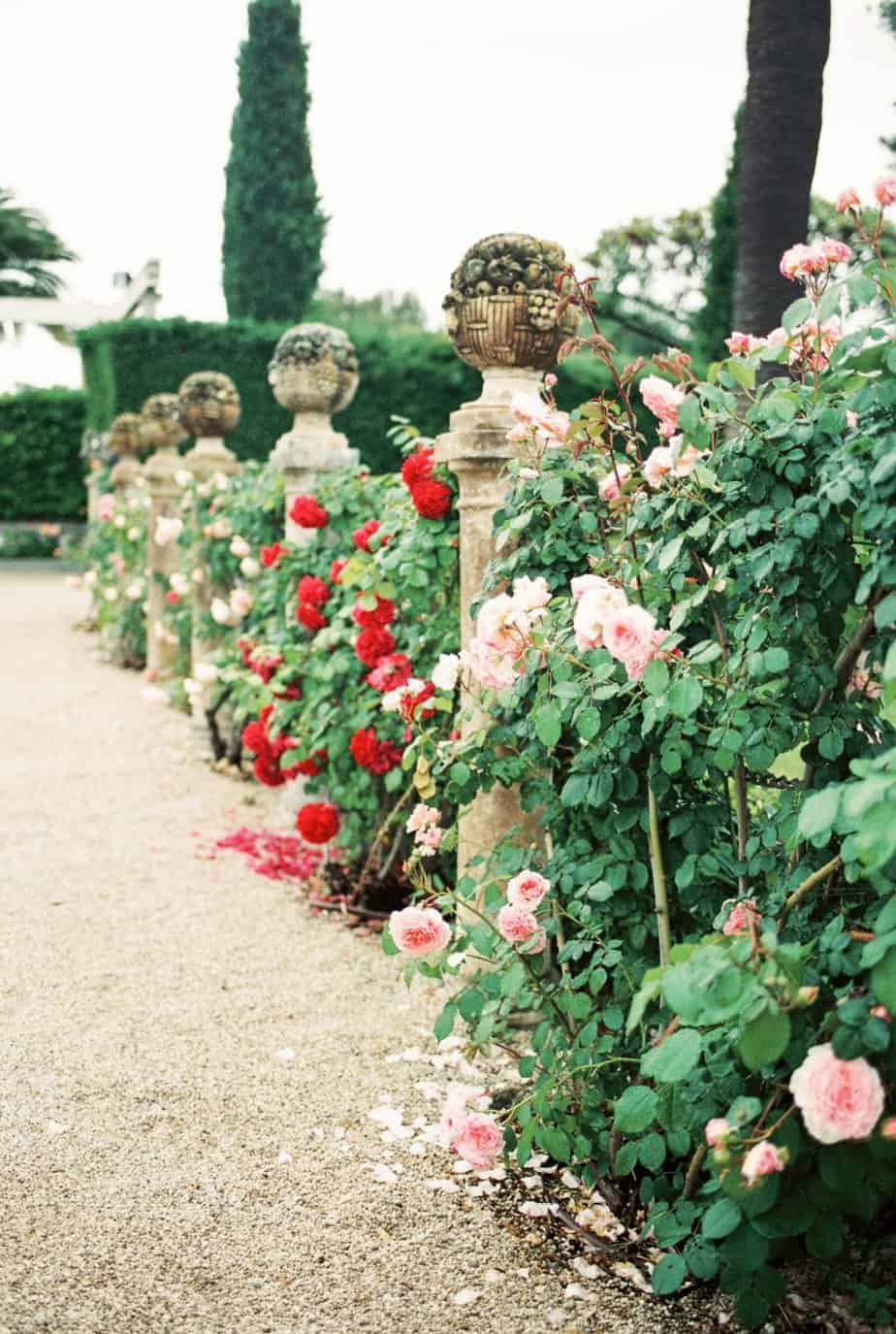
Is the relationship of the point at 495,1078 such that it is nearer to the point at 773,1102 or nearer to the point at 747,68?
the point at 773,1102

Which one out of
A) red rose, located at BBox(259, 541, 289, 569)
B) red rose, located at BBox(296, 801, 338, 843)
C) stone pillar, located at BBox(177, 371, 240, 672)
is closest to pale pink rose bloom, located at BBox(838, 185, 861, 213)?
red rose, located at BBox(296, 801, 338, 843)

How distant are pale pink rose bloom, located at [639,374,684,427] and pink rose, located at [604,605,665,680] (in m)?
0.43

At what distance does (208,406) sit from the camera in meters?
7.41

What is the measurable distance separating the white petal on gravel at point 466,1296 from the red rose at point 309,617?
2472 millimetres

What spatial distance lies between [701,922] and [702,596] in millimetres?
701

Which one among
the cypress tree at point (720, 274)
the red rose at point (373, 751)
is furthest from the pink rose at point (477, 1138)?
the cypress tree at point (720, 274)

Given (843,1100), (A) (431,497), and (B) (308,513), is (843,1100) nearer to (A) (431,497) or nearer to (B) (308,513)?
(A) (431,497)

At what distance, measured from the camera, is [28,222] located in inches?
1143

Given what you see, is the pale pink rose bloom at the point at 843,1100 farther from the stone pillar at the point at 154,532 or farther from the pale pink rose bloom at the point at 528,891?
the stone pillar at the point at 154,532

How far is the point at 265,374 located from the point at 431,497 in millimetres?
12247

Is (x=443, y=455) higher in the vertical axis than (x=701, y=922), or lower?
higher

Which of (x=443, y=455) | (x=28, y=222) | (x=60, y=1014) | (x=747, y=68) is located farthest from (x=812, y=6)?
(x=28, y=222)

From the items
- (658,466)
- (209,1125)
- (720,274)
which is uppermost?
(720,274)

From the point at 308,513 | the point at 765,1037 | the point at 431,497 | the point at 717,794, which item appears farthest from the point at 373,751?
the point at 765,1037
